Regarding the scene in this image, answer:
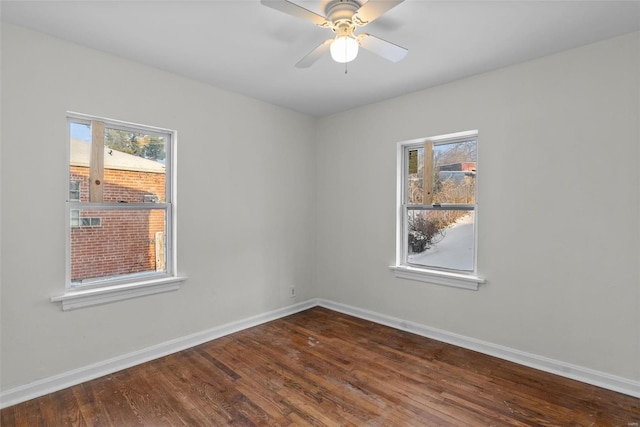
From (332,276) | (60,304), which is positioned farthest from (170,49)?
(332,276)

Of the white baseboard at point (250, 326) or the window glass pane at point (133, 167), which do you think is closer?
the white baseboard at point (250, 326)

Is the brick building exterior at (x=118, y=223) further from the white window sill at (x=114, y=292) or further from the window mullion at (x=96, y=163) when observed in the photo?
the white window sill at (x=114, y=292)

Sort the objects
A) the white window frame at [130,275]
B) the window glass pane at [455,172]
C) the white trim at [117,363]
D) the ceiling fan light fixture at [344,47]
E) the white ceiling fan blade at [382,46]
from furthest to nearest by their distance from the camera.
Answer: the window glass pane at [455,172], the white window frame at [130,275], the white trim at [117,363], the white ceiling fan blade at [382,46], the ceiling fan light fixture at [344,47]

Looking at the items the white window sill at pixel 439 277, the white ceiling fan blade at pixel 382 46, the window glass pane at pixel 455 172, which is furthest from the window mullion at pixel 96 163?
the window glass pane at pixel 455 172

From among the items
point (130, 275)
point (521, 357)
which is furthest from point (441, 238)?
point (130, 275)

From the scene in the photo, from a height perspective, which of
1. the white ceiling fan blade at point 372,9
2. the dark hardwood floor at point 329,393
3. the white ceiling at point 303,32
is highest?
the white ceiling at point 303,32

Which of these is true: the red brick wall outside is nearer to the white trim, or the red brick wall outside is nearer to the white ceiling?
the white trim

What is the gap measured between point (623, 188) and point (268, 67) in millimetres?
2999

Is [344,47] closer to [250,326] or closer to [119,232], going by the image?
[119,232]

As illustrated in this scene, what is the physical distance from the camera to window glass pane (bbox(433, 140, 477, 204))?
320 cm

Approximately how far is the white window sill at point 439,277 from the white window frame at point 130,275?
2.33 m

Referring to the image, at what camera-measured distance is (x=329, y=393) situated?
2.33 metres

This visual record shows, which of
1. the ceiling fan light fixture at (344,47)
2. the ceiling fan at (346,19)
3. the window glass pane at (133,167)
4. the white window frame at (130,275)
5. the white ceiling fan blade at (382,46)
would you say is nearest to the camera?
the ceiling fan at (346,19)

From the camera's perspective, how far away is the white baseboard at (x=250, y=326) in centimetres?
229
